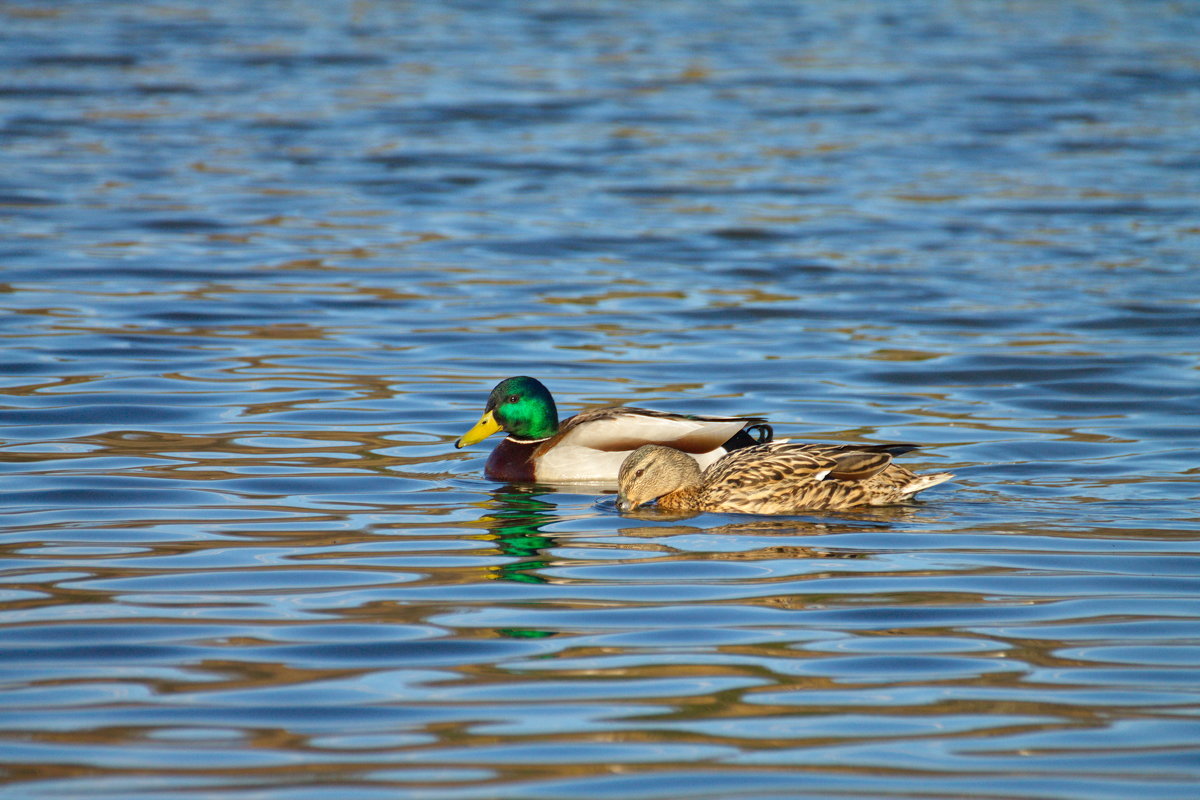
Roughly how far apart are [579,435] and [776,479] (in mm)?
1403

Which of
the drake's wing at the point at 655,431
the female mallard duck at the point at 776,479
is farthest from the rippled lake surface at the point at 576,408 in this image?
the drake's wing at the point at 655,431

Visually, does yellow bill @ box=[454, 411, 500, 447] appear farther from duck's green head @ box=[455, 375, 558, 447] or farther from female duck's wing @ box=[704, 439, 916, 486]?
female duck's wing @ box=[704, 439, 916, 486]

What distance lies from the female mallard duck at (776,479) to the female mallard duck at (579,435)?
473 millimetres

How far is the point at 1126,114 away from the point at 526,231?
10.3m

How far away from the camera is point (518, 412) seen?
9.38m

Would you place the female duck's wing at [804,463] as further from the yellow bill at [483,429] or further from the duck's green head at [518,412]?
the yellow bill at [483,429]

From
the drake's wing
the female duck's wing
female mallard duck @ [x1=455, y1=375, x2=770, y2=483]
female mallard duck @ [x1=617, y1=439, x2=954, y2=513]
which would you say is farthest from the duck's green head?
the female duck's wing

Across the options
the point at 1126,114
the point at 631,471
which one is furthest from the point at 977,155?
the point at 631,471

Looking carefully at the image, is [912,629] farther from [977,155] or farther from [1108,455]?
[977,155]

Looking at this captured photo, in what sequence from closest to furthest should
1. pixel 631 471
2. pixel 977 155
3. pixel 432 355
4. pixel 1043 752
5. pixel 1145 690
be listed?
1. pixel 1043 752
2. pixel 1145 690
3. pixel 631 471
4. pixel 432 355
5. pixel 977 155

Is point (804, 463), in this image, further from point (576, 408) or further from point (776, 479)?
point (576, 408)

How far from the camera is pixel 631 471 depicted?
328 inches

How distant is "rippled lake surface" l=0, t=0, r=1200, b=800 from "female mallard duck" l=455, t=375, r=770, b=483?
0.74ft

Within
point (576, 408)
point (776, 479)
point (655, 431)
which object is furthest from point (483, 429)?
point (776, 479)
